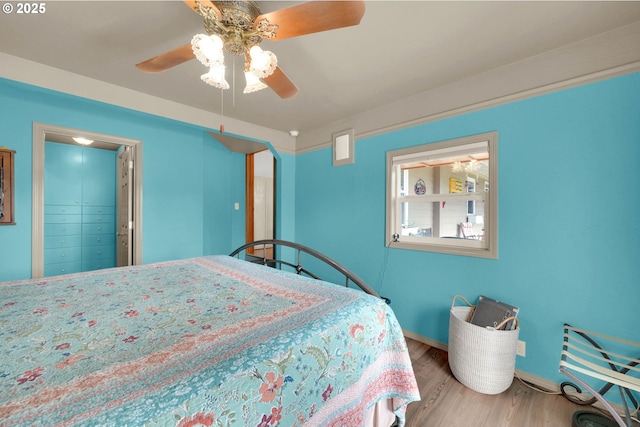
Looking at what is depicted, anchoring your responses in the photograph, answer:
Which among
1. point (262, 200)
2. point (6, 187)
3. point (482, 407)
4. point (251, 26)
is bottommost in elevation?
point (482, 407)

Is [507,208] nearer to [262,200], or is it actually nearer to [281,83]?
[281,83]

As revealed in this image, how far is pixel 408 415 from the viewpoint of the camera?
5.11 feet

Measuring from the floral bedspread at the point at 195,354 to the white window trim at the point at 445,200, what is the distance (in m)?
1.29

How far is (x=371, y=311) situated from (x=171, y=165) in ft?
8.94

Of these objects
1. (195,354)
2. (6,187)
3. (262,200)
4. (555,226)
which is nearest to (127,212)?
(6,187)

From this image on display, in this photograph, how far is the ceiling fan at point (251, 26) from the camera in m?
1.08

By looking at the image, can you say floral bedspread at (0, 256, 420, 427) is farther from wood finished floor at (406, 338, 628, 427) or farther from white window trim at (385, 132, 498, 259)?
white window trim at (385, 132, 498, 259)

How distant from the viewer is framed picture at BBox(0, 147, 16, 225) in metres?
1.95

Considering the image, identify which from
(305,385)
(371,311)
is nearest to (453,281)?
(371,311)

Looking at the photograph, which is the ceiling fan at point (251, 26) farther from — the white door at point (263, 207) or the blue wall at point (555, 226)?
the white door at point (263, 207)

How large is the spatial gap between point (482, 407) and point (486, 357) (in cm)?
30

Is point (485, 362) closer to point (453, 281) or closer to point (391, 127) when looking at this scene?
point (453, 281)

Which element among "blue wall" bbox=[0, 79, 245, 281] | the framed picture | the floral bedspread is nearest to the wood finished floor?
the floral bedspread

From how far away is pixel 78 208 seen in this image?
3.71 metres
